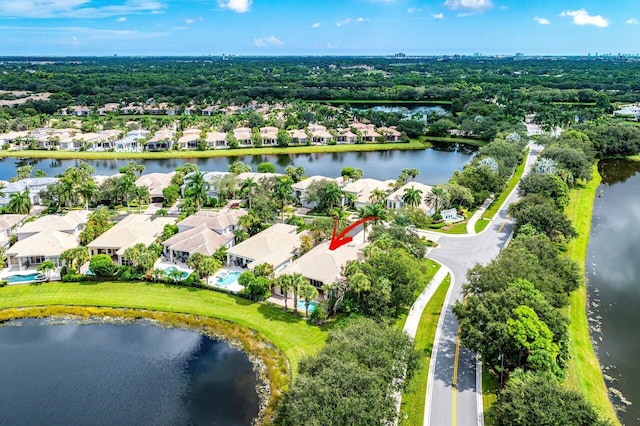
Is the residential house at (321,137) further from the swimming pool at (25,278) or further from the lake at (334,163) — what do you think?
the swimming pool at (25,278)

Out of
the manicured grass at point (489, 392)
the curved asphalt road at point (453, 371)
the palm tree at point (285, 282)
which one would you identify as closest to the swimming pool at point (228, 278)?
the palm tree at point (285, 282)

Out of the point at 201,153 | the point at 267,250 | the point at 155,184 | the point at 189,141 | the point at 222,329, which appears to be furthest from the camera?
the point at 189,141

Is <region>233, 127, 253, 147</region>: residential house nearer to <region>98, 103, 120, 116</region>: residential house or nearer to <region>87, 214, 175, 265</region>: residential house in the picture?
<region>98, 103, 120, 116</region>: residential house

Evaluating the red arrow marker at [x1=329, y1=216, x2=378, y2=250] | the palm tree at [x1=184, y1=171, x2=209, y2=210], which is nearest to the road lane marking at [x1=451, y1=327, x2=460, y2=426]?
the red arrow marker at [x1=329, y1=216, x2=378, y2=250]

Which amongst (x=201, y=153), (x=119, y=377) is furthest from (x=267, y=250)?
(x=201, y=153)

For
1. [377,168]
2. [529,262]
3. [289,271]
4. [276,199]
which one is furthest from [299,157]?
[529,262]

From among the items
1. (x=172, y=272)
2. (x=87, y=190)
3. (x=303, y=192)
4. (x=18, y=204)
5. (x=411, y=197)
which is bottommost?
(x=172, y=272)

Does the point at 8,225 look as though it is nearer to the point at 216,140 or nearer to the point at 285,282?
the point at 285,282
